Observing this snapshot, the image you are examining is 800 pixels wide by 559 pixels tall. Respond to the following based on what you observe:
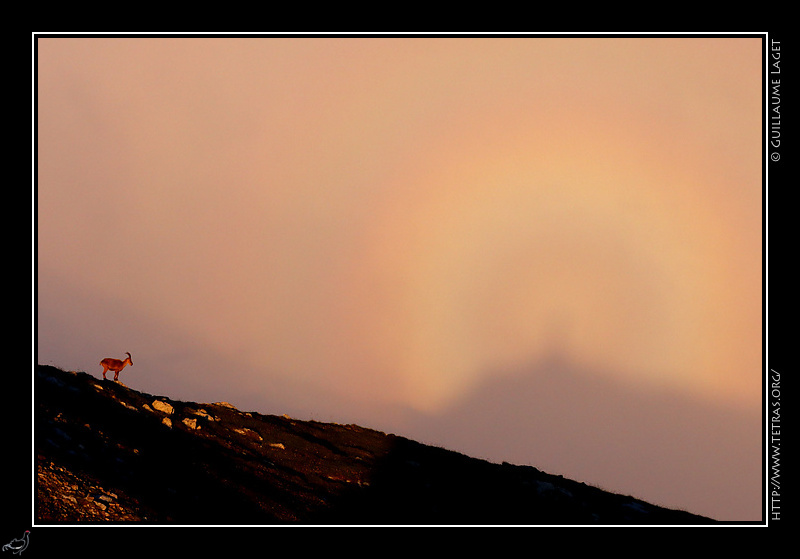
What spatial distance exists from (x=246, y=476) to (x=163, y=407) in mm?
5004

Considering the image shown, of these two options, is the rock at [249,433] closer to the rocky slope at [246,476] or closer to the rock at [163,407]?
the rocky slope at [246,476]

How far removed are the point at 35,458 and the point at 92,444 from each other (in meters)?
1.55

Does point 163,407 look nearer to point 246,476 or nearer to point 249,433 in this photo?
point 249,433

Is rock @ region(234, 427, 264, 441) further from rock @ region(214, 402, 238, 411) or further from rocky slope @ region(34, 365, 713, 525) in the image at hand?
rock @ region(214, 402, 238, 411)

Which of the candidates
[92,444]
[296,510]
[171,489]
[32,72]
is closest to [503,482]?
[296,510]

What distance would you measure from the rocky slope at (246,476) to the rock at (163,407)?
0.18 ft

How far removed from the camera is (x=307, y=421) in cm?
2870

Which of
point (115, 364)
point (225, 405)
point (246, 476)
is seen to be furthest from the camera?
point (225, 405)

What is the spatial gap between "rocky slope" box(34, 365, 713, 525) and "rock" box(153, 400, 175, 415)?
0.18 ft

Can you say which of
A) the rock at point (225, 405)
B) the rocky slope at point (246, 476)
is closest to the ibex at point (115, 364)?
the rocky slope at point (246, 476)

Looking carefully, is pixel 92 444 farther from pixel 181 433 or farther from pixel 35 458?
pixel 181 433

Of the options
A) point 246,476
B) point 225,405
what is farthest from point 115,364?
point 246,476

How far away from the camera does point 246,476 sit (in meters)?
21.6

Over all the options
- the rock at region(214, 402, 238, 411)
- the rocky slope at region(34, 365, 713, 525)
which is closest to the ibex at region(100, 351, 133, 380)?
the rocky slope at region(34, 365, 713, 525)
